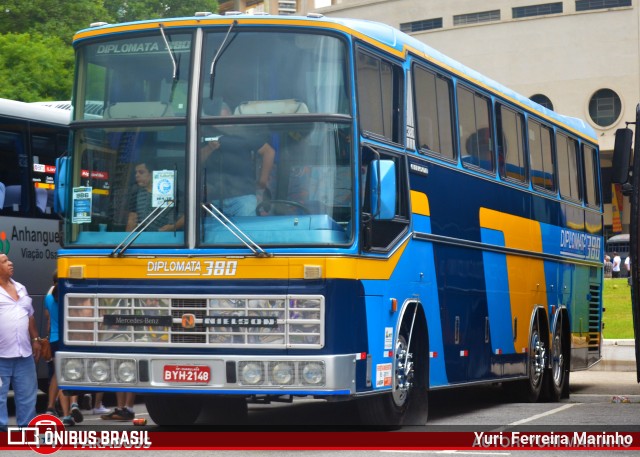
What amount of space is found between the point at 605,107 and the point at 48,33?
46.4 m

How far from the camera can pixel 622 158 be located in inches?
571

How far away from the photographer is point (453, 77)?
14359mm

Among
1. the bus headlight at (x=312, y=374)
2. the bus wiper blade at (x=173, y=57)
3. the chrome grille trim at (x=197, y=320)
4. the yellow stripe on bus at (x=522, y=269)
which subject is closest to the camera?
the bus headlight at (x=312, y=374)

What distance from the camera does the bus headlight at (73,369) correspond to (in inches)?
448

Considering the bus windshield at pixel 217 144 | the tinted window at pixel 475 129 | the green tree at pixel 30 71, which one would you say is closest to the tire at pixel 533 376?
the tinted window at pixel 475 129

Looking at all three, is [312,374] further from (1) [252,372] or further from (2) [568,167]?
(2) [568,167]

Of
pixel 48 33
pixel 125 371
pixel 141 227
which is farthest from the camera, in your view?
pixel 48 33

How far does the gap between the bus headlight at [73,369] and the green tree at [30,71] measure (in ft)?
91.7

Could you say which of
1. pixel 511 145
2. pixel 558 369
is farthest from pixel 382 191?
pixel 558 369

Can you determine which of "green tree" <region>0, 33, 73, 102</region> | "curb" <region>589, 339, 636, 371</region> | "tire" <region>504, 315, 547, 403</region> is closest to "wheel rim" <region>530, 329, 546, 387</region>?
"tire" <region>504, 315, 547, 403</region>

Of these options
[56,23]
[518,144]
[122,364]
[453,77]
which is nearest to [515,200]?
[518,144]

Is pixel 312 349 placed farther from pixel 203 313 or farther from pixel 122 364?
pixel 122 364

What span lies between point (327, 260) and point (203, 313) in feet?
3.72

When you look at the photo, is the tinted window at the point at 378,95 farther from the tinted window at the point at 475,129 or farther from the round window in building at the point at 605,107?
the round window in building at the point at 605,107
